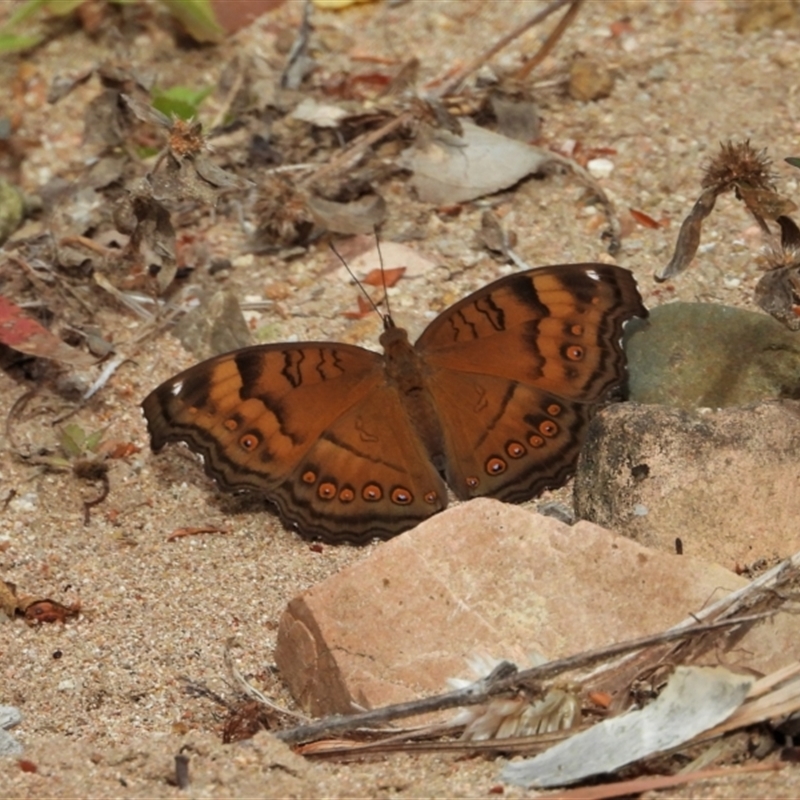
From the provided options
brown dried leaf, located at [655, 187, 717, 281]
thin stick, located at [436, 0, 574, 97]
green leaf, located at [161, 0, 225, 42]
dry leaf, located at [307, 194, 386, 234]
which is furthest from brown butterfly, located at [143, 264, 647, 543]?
green leaf, located at [161, 0, 225, 42]

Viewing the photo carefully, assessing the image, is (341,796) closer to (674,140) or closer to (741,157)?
(741,157)

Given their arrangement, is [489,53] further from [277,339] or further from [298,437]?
[298,437]

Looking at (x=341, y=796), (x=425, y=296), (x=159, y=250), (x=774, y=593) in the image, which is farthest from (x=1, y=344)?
(x=774, y=593)

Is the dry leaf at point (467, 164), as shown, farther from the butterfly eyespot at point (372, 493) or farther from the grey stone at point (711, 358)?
the butterfly eyespot at point (372, 493)

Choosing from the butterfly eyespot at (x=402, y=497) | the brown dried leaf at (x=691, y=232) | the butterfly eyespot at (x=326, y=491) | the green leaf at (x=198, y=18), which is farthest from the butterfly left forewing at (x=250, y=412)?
the green leaf at (x=198, y=18)

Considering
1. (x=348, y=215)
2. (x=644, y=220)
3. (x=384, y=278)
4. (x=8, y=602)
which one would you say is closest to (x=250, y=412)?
(x=8, y=602)

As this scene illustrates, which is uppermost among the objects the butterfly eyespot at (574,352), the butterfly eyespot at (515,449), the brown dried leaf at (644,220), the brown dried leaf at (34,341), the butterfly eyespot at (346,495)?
the brown dried leaf at (644,220)
